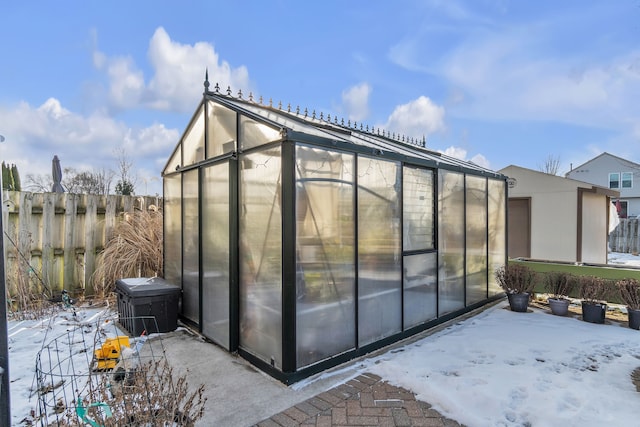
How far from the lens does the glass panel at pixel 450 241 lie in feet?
15.7

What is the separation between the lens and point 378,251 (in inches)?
149

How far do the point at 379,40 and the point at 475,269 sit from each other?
4.74m

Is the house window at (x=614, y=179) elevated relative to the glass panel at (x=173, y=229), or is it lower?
elevated

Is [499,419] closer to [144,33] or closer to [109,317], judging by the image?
[109,317]

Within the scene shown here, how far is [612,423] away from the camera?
2424 mm

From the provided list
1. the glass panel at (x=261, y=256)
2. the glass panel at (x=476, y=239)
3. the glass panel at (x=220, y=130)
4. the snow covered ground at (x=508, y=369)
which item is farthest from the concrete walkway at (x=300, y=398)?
the glass panel at (x=476, y=239)

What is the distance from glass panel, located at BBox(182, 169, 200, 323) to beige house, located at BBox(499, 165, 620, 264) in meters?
6.04

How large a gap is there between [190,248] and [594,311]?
5601 mm

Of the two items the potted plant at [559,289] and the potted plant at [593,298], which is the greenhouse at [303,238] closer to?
the potted plant at [559,289]

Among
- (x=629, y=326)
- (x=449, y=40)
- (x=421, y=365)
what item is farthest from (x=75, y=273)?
(x=629, y=326)

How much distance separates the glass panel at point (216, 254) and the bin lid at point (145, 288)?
1.90 feet

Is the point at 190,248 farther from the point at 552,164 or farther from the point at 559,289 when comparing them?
the point at 552,164

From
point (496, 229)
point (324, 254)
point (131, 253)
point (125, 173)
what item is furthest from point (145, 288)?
point (125, 173)

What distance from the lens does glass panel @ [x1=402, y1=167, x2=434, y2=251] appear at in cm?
424
